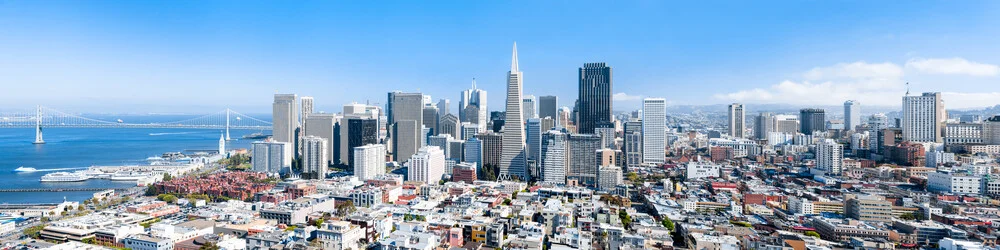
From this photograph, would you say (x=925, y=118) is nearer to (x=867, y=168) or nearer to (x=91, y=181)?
(x=867, y=168)

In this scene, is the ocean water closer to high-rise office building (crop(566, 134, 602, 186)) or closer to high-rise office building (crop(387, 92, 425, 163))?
high-rise office building (crop(387, 92, 425, 163))

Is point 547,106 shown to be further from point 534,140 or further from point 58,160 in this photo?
point 58,160

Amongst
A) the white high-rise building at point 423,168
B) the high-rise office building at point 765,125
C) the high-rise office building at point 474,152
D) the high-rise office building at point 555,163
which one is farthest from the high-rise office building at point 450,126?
the high-rise office building at point 765,125

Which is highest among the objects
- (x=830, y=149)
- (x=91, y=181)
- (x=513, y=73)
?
(x=513, y=73)

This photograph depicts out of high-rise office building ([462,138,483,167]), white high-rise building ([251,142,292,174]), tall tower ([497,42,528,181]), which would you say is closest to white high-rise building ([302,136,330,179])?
white high-rise building ([251,142,292,174])

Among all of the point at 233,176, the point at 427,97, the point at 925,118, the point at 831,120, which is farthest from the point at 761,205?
the point at 427,97

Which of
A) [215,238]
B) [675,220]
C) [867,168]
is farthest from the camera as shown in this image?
[867,168]
